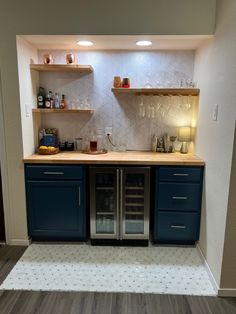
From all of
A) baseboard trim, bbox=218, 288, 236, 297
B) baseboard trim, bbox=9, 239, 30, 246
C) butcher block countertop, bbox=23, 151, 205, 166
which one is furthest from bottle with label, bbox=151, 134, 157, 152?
baseboard trim, bbox=9, 239, 30, 246

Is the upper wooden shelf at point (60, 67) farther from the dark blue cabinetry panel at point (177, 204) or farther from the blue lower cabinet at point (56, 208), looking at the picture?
the dark blue cabinetry panel at point (177, 204)

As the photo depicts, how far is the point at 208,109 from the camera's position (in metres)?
2.36

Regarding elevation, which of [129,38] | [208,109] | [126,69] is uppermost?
[129,38]

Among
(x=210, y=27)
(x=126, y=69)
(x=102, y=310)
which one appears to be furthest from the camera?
(x=126, y=69)

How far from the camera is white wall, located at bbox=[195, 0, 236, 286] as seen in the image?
185 cm

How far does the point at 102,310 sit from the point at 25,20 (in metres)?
2.53

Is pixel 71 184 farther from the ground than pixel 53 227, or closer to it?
farther from the ground

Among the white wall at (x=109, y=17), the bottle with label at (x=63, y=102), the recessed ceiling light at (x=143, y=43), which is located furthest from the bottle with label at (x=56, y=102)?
the recessed ceiling light at (x=143, y=43)

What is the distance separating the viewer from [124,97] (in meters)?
3.00

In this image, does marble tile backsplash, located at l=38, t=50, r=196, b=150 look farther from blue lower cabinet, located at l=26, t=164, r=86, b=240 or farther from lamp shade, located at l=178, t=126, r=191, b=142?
blue lower cabinet, located at l=26, t=164, r=86, b=240

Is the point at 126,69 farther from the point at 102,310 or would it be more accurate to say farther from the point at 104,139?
the point at 102,310

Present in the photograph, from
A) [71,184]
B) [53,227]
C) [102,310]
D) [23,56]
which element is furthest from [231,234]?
[23,56]

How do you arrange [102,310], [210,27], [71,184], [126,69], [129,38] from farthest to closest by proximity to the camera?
[126,69] → [71,184] → [129,38] → [210,27] → [102,310]

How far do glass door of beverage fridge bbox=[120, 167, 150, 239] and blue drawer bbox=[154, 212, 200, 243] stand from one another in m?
0.15
